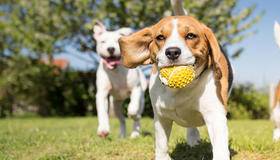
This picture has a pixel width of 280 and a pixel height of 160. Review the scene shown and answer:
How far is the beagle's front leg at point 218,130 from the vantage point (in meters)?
4.76

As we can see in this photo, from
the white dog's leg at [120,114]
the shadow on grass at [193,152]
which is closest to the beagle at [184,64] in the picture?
the shadow on grass at [193,152]

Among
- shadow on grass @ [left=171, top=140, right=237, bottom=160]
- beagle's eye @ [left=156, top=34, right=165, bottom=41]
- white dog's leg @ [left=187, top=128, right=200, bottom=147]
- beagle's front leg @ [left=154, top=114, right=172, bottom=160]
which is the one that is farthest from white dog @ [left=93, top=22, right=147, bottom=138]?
beagle's eye @ [left=156, top=34, right=165, bottom=41]

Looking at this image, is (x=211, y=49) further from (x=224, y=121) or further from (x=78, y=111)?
(x=78, y=111)

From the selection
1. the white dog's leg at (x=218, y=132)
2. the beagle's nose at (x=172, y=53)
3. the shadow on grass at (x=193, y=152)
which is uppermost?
the beagle's nose at (x=172, y=53)

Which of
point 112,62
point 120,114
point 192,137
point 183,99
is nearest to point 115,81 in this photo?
point 112,62

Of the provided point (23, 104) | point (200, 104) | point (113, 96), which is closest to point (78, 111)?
point (23, 104)

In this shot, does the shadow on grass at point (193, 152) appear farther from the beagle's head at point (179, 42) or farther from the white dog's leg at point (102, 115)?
the white dog's leg at point (102, 115)

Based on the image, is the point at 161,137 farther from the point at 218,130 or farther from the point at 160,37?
the point at 160,37

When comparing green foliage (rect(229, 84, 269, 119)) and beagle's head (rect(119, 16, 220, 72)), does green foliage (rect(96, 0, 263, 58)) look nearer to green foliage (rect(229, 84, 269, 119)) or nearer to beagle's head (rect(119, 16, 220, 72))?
green foliage (rect(229, 84, 269, 119))

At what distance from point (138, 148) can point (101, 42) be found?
2.82m

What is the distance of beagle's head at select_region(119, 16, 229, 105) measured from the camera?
4527 millimetres

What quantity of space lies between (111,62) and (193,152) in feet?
9.65

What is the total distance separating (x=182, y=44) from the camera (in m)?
4.53

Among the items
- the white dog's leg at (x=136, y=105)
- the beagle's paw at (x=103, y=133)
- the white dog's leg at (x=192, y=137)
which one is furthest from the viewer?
the white dog's leg at (x=136, y=105)
